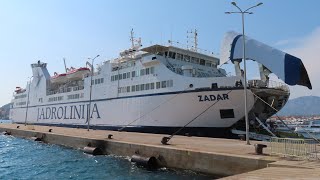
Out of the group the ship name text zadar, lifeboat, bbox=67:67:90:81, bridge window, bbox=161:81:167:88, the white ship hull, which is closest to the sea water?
the white ship hull

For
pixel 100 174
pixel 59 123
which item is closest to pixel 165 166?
pixel 100 174

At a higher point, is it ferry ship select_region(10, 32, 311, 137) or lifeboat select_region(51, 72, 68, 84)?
lifeboat select_region(51, 72, 68, 84)

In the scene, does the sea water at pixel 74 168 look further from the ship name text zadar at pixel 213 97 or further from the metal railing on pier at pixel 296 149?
the ship name text zadar at pixel 213 97

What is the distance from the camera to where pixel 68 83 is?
2037 inches

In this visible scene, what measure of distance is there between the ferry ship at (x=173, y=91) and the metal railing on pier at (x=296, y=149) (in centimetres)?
737

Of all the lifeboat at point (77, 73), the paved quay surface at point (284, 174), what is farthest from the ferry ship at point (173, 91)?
the paved quay surface at point (284, 174)

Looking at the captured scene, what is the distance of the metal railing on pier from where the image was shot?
13703mm

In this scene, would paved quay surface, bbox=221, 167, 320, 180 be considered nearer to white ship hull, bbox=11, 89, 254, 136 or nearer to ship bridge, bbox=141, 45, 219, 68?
white ship hull, bbox=11, 89, 254, 136

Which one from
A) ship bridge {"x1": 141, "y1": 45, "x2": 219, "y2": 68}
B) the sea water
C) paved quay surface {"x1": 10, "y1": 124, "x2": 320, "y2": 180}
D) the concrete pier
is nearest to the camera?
paved quay surface {"x1": 10, "y1": 124, "x2": 320, "y2": 180}

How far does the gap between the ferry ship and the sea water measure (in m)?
8.38

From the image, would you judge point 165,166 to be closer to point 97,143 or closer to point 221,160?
point 221,160

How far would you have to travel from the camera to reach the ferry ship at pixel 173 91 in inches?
1029

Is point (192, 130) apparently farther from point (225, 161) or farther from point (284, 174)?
point (284, 174)

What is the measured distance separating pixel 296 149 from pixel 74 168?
12214 mm
